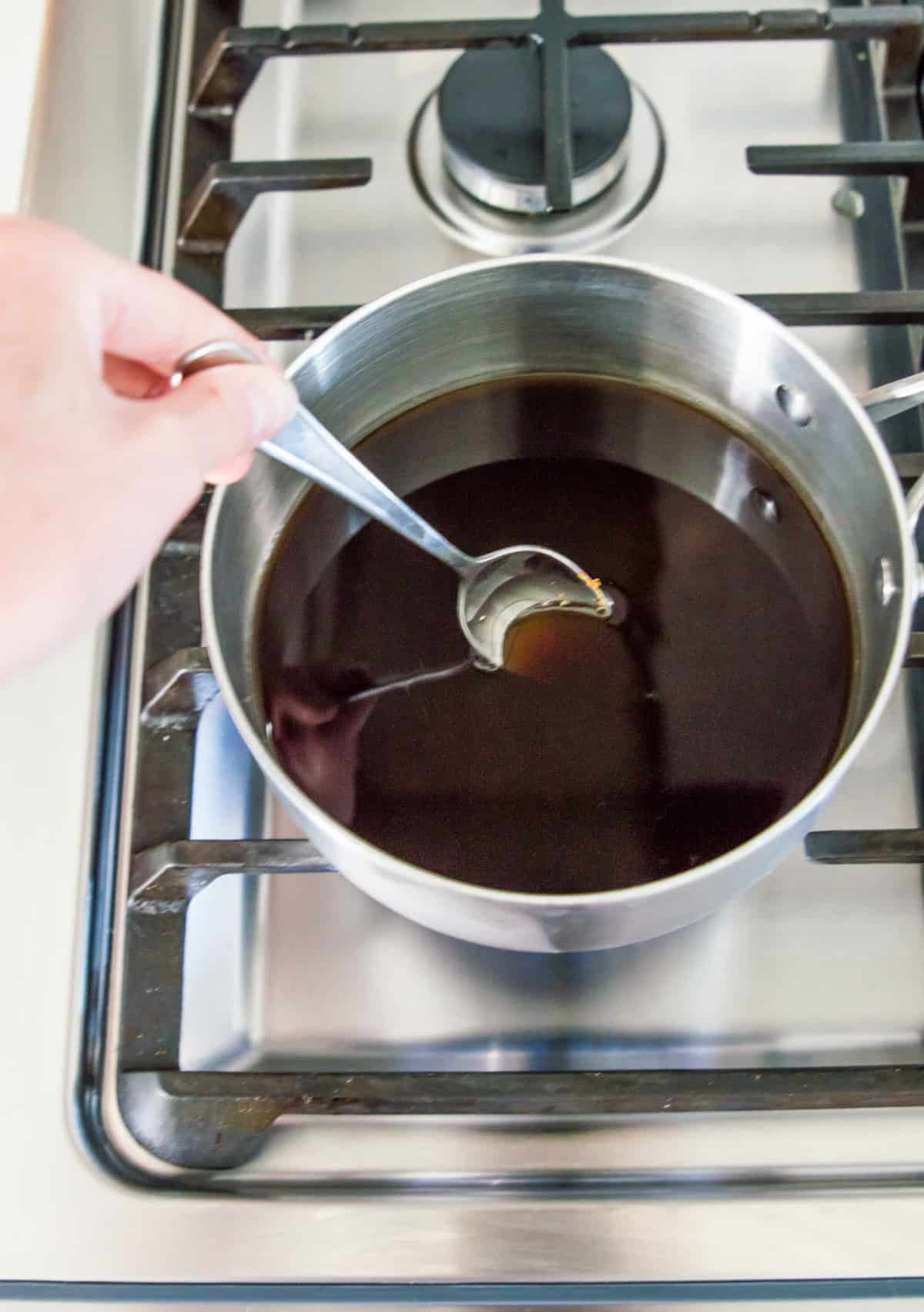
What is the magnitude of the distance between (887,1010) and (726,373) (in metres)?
0.26

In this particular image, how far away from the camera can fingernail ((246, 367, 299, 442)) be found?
0.37 meters

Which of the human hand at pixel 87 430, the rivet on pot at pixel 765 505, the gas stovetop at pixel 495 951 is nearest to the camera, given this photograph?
the human hand at pixel 87 430

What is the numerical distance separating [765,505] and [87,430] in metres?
0.32

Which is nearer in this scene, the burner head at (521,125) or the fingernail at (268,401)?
the fingernail at (268,401)

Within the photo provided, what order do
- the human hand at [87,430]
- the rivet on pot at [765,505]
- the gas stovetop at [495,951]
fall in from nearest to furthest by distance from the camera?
the human hand at [87,430]
the gas stovetop at [495,951]
the rivet on pot at [765,505]

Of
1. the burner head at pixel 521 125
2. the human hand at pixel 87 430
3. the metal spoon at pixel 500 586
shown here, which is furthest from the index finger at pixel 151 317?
the burner head at pixel 521 125

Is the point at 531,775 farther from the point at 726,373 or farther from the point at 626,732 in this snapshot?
the point at 726,373

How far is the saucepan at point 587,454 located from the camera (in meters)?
0.37

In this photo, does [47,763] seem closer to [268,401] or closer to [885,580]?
[268,401]

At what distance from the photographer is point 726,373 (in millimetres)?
518

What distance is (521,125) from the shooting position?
1.84ft

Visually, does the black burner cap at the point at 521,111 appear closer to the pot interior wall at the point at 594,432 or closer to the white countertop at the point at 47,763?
the pot interior wall at the point at 594,432

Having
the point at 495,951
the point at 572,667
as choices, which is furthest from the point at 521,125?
the point at 495,951

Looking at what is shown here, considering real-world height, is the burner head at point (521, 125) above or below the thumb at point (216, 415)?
above
